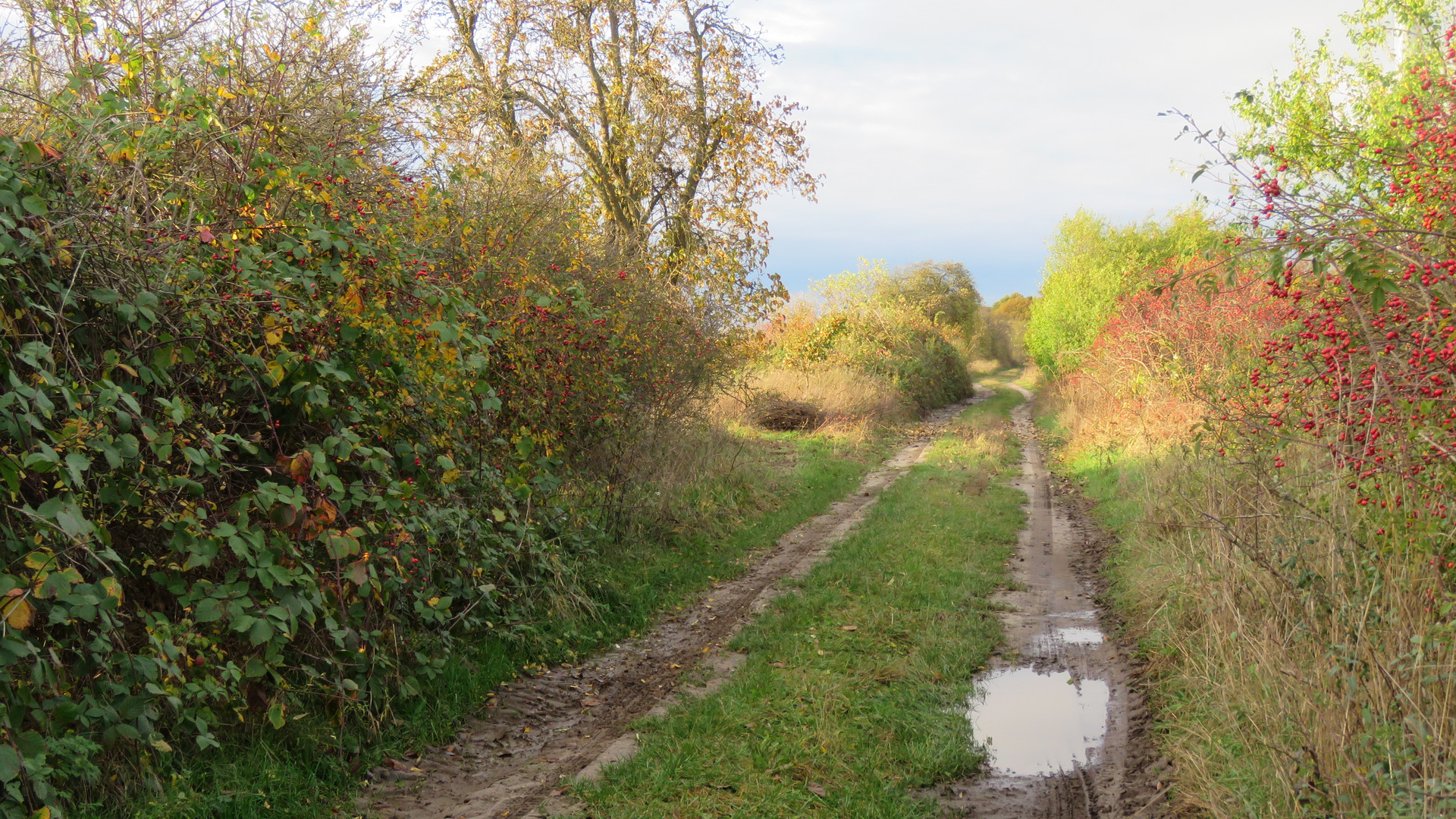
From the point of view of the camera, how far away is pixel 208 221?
4266 mm

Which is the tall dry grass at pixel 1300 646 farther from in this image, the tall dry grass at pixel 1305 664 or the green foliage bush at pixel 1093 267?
the green foliage bush at pixel 1093 267

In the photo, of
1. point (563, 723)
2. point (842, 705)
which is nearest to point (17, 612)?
point (563, 723)

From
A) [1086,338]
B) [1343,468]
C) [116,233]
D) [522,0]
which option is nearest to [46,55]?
[116,233]

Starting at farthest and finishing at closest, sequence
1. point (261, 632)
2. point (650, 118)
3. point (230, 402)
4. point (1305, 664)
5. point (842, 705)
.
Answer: point (650, 118) < point (842, 705) < point (230, 402) < point (1305, 664) < point (261, 632)

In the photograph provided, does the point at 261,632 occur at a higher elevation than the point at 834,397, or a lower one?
lower

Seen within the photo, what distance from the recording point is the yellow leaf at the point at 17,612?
2.94 meters

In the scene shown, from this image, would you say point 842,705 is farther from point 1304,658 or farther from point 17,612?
point 17,612

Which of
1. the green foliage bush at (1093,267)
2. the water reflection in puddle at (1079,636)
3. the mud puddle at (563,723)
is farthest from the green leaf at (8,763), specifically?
the green foliage bush at (1093,267)

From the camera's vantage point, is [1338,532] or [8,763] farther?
[1338,532]

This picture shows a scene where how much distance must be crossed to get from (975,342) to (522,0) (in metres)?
54.4

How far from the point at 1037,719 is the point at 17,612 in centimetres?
550

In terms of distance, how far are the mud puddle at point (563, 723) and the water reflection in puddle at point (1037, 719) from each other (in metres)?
1.92

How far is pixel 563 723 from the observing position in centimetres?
552

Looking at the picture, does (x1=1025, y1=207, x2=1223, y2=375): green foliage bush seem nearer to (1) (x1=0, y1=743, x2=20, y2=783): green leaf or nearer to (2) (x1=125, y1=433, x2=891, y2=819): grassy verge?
(2) (x1=125, y1=433, x2=891, y2=819): grassy verge
